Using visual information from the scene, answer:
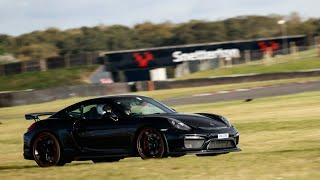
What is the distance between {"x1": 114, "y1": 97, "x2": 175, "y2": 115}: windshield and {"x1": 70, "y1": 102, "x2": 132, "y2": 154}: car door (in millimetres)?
225

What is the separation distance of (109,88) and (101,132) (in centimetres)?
3363

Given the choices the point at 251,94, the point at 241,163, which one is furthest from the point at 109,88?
the point at 241,163

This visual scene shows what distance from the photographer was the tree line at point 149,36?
124250 mm

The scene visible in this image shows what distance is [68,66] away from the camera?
240 ft

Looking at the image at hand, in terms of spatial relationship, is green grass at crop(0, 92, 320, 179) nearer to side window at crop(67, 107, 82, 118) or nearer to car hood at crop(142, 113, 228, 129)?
car hood at crop(142, 113, 228, 129)

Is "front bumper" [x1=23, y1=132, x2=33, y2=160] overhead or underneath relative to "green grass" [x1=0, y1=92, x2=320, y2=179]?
overhead

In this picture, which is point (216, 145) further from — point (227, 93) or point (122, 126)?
point (227, 93)

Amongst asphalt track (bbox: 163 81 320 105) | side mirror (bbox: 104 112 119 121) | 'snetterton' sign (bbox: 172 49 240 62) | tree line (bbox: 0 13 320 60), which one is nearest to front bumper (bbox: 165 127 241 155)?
side mirror (bbox: 104 112 119 121)

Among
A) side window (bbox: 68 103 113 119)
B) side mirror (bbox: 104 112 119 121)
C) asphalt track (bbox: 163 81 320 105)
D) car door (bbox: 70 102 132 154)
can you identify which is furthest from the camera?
asphalt track (bbox: 163 81 320 105)

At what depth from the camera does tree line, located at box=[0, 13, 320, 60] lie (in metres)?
124

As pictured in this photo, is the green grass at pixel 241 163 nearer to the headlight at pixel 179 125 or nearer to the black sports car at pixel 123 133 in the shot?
the black sports car at pixel 123 133

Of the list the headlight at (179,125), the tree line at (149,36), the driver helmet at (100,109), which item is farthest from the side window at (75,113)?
the tree line at (149,36)

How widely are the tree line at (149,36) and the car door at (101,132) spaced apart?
10736cm

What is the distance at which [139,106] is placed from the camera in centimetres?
1151
